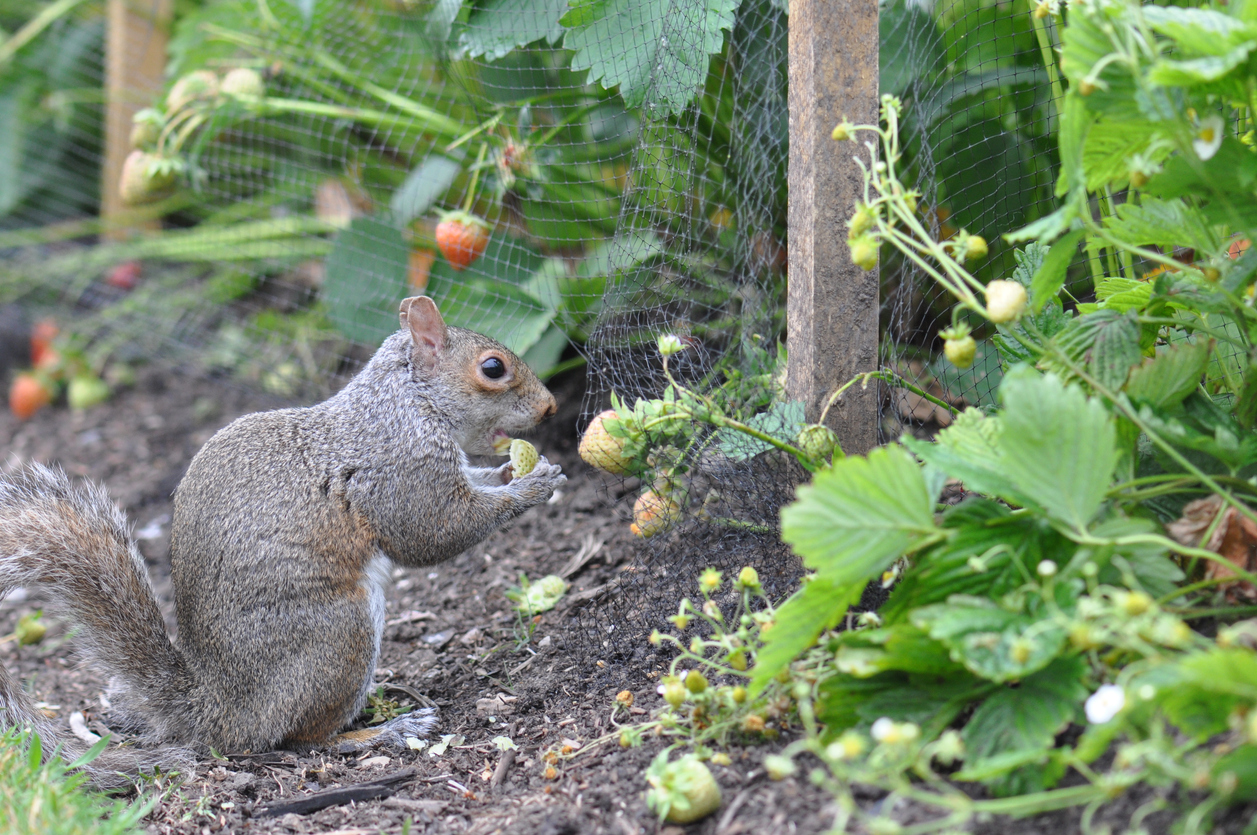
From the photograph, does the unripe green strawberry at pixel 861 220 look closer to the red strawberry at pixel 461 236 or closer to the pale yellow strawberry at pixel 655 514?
the pale yellow strawberry at pixel 655 514

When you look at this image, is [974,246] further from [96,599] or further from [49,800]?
[96,599]

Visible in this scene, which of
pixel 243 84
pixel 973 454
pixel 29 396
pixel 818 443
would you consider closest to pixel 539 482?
pixel 818 443

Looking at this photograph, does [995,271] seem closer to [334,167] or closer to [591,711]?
[591,711]

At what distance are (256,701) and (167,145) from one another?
8.36 feet

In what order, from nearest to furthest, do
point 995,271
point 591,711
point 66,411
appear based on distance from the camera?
point 591,711, point 995,271, point 66,411

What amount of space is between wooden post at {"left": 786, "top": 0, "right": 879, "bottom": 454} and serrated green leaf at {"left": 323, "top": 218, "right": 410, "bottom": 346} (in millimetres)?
1771

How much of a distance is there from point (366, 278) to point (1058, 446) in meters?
2.71

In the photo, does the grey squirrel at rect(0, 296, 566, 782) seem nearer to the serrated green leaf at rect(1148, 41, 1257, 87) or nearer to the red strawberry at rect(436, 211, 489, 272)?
the red strawberry at rect(436, 211, 489, 272)

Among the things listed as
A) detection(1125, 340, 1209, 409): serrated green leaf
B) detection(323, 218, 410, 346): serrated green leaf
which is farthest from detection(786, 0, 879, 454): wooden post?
detection(323, 218, 410, 346): serrated green leaf

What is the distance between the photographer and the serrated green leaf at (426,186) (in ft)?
11.5

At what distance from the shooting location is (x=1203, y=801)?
123 cm

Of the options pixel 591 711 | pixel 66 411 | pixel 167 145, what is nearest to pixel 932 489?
pixel 591 711

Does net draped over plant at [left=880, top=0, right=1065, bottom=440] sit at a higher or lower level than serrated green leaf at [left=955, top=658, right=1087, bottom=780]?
higher

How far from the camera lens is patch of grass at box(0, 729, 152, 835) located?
5.58 feet
